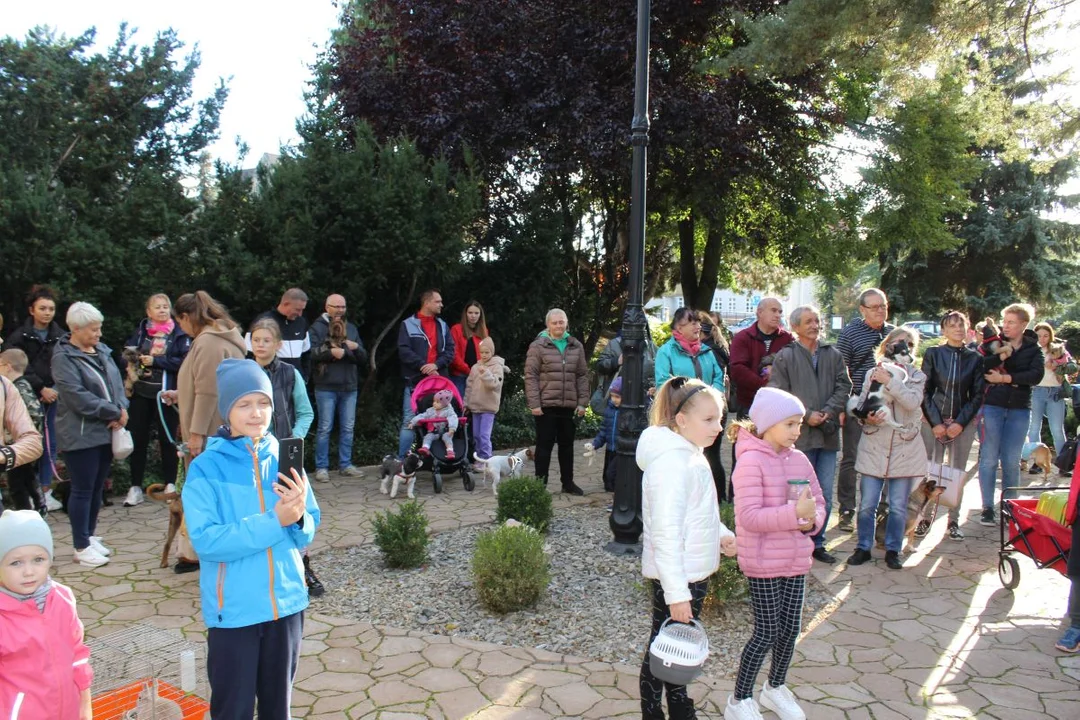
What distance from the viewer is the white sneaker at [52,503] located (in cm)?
720

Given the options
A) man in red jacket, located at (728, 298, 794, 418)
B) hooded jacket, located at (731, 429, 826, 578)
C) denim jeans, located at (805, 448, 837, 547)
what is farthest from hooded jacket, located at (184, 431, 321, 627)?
man in red jacket, located at (728, 298, 794, 418)

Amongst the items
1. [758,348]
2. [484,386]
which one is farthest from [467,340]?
[758,348]

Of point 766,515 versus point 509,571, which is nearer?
point 766,515

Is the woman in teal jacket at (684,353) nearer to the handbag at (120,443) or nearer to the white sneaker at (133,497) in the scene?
the handbag at (120,443)

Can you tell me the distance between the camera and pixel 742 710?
3543 millimetres

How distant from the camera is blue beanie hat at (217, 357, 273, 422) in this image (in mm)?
2732

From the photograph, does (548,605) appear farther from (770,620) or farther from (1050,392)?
(1050,392)

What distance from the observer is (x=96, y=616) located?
4754 millimetres

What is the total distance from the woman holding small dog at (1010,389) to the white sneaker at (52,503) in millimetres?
8674

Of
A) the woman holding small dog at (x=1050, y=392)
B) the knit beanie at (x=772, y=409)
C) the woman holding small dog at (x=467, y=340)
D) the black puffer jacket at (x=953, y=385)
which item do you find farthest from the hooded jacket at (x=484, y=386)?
the woman holding small dog at (x=1050, y=392)

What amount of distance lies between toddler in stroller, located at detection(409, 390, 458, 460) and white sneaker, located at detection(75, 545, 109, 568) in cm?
315

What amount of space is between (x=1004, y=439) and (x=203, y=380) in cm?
678

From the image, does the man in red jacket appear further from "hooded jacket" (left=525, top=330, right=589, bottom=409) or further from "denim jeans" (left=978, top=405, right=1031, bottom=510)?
"denim jeans" (left=978, top=405, right=1031, bottom=510)

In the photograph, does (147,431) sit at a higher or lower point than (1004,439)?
lower
